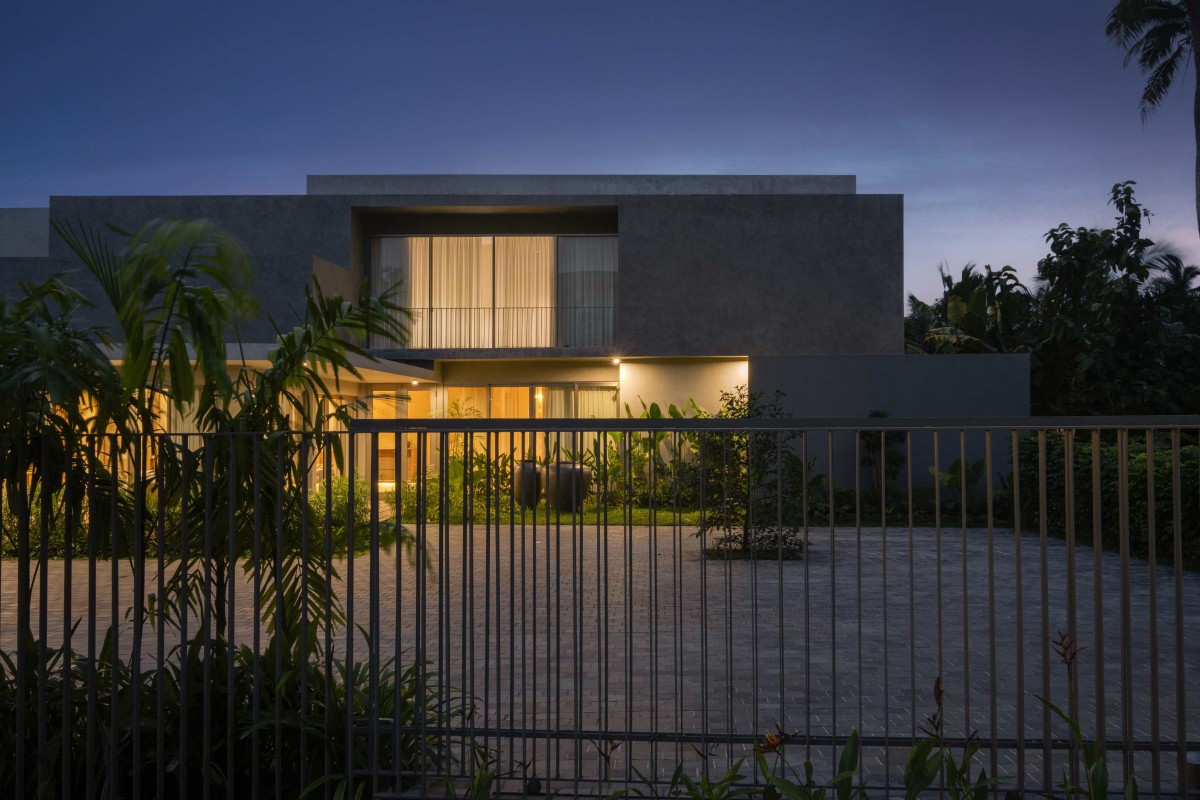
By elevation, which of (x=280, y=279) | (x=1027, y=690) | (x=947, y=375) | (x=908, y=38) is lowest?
(x=1027, y=690)

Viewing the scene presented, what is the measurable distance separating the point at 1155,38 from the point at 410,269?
1743 centimetres

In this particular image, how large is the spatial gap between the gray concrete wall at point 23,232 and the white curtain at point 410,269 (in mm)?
8204

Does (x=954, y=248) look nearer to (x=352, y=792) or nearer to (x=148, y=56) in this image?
(x=148, y=56)

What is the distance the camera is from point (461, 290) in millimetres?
21047

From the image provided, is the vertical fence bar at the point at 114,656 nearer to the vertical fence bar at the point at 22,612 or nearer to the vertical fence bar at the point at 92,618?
the vertical fence bar at the point at 92,618

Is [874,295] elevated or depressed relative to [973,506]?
elevated

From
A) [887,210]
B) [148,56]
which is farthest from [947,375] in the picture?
[148,56]

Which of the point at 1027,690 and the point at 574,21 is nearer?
the point at 1027,690

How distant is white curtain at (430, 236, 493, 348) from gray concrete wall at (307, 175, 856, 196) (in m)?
2.05

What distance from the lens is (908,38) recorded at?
16.2 meters

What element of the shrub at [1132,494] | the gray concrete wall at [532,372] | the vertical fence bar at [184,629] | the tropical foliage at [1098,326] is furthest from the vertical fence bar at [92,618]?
the tropical foliage at [1098,326]

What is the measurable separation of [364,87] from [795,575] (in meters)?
13.7

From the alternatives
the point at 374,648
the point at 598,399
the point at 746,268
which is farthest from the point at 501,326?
the point at 374,648

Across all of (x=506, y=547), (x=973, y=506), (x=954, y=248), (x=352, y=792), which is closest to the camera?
(x=352, y=792)
